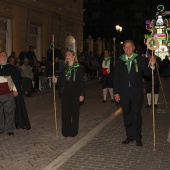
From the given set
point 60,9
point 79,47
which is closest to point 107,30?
point 79,47

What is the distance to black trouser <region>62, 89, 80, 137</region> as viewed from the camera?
25.5 ft

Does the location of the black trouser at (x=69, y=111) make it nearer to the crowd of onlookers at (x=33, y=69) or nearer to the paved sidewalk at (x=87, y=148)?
the paved sidewalk at (x=87, y=148)

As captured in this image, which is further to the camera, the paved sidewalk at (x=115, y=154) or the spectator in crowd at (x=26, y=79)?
the spectator in crowd at (x=26, y=79)

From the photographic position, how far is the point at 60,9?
86.8ft

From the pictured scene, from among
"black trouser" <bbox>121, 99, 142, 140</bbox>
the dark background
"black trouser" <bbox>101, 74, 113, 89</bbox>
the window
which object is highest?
A: the dark background

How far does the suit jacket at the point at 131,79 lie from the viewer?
691cm

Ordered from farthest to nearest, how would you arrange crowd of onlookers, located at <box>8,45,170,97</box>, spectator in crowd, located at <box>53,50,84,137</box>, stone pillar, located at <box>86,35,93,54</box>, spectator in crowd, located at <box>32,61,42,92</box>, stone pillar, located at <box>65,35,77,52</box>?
1. stone pillar, located at <box>86,35,93,54</box>
2. stone pillar, located at <box>65,35,77,52</box>
3. spectator in crowd, located at <box>32,61,42,92</box>
4. crowd of onlookers, located at <box>8,45,170,97</box>
5. spectator in crowd, located at <box>53,50,84,137</box>

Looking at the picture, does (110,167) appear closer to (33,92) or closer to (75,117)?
(75,117)

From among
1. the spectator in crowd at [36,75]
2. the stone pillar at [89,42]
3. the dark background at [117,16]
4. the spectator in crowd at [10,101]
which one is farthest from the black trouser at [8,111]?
the stone pillar at [89,42]

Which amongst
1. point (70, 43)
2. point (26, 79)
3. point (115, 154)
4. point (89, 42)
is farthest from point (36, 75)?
point (89, 42)

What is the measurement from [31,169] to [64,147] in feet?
4.69

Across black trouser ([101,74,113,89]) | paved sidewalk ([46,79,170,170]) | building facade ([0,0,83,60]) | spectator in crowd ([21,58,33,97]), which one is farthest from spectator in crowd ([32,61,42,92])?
paved sidewalk ([46,79,170,170])

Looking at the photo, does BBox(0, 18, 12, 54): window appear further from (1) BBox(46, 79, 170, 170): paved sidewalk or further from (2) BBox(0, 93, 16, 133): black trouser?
(1) BBox(46, 79, 170, 170): paved sidewalk

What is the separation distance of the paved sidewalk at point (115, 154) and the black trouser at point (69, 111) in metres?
0.43
